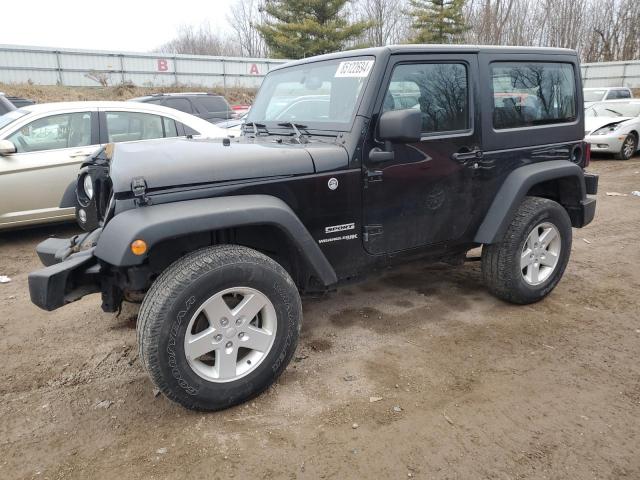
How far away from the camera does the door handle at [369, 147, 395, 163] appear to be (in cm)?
308

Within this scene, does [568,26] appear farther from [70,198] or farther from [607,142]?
[70,198]

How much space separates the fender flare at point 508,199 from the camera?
3.73 m

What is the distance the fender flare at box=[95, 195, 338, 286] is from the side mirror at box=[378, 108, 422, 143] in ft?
2.51

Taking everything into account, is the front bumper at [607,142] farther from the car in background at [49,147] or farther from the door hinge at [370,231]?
the door hinge at [370,231]

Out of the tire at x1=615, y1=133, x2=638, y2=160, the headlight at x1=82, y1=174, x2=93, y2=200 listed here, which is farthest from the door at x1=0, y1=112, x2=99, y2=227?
the tire at x1=615, y1=133, x2=638, y2=160

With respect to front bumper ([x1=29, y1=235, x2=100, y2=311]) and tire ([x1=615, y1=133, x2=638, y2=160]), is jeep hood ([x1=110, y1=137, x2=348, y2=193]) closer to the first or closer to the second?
front bumper ([x1=29, y1=235, x2=100, y2=311])

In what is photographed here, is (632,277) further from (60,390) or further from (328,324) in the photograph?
(60,390)

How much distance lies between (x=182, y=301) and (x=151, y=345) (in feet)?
0.88

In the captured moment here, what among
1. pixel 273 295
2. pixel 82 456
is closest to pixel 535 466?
Result: pixel 273 295

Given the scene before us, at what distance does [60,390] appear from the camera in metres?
3.01

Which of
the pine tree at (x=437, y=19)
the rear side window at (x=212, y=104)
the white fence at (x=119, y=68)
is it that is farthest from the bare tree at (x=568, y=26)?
the rear side window at (x=212, y=104)

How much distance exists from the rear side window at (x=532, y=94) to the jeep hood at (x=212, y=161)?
4.89ft

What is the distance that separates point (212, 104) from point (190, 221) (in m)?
10.5

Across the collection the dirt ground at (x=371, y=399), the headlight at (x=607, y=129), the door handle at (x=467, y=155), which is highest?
the headlight at (x=607, y=129)
